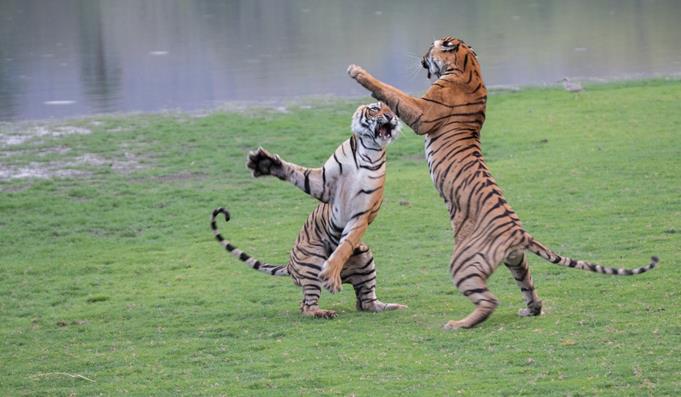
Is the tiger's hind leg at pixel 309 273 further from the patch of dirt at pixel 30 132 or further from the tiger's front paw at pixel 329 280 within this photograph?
the patch of dirt at pixel 30 132

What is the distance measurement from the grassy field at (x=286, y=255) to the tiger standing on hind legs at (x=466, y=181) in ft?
1.09

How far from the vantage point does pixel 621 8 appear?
31.4m

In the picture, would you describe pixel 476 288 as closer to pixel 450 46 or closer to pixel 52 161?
pixel 450 46

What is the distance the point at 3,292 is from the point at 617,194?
248 inches

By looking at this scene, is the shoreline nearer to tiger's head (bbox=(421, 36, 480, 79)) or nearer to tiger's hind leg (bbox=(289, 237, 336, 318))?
tiger's hind leg (bbox=(289, 237, 336, 318))

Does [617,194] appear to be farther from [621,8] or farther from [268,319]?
[621,8]

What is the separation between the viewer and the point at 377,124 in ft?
27.4

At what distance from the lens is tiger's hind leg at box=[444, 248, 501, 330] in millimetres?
7691

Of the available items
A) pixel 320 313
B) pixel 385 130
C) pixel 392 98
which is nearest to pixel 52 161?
pixel 320 313

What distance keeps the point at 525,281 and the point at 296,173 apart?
1850 mm

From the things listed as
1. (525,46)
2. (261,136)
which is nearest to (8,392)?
(261,136)

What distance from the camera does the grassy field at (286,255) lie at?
6.98 meters

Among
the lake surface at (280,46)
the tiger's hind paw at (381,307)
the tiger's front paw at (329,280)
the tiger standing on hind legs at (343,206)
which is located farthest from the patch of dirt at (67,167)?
the tiger's front paw at (329,280)

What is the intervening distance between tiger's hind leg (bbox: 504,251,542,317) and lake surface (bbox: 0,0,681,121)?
10106 mm
